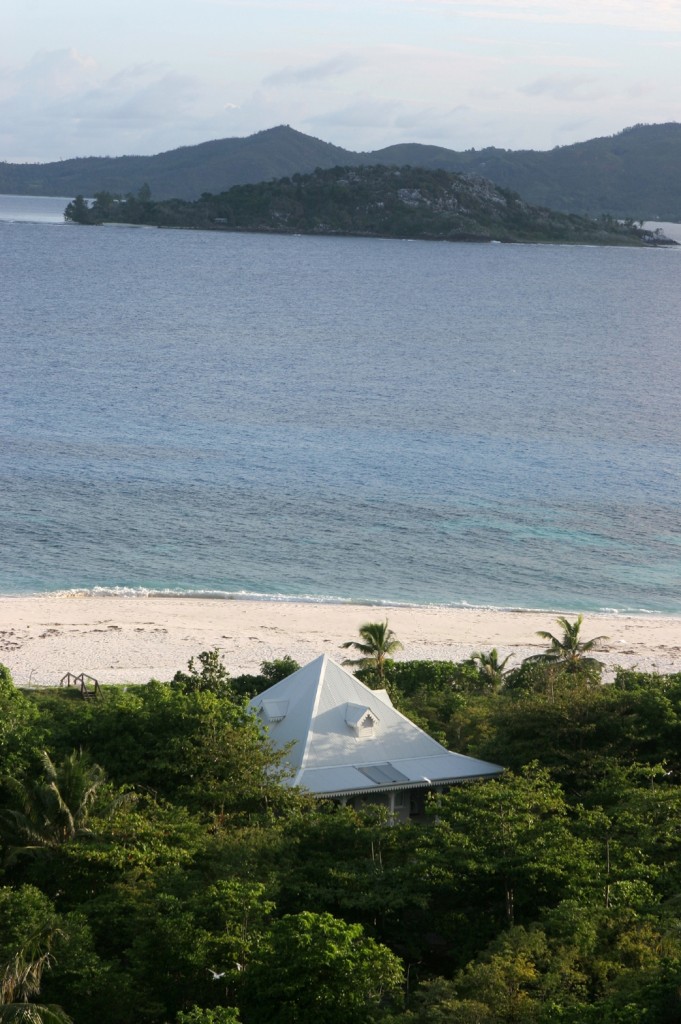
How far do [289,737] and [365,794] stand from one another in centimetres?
240

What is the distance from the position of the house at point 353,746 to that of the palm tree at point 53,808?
5.68 m

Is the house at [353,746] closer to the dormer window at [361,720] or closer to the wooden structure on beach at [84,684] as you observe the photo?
the dormer window at [361,720]

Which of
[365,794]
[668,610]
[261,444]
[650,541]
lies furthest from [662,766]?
[261,444]

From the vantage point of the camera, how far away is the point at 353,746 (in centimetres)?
2755

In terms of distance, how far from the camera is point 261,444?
73.6 meters

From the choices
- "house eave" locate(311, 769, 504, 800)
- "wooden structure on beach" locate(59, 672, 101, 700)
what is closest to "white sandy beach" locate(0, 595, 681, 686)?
"wooden structure on beach" locate(59, 672, 101, 700)

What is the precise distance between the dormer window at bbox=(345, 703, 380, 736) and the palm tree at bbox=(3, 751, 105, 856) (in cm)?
776

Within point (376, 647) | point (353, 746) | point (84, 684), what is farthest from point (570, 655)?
point (84, 684)

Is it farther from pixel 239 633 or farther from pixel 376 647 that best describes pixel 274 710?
pixel 239 633

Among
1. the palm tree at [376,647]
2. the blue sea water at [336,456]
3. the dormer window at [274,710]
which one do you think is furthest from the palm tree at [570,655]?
the blue sea water at [336,456]

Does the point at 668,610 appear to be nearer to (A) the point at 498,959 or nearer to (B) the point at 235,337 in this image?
(A) the point at 498,959

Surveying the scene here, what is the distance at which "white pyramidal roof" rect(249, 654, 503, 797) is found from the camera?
86.4 ft

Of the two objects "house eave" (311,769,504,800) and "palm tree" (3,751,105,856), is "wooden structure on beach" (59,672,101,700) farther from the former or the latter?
"palm tree" (3,751,105,856)

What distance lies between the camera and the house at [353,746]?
26.3m
